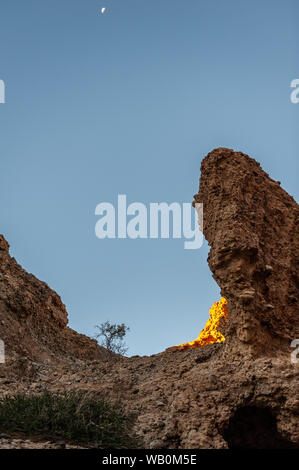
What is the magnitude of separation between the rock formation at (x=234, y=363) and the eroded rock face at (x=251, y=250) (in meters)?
0.02

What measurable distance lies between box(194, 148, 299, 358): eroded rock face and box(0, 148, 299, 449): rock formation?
23 millimetres

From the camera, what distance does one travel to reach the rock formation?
315 inches

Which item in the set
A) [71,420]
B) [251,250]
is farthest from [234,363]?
[71,420]

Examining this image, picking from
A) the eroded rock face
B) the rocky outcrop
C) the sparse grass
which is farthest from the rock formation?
the rocky outcrop

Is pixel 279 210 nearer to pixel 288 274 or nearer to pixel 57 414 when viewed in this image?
pixel 288 274

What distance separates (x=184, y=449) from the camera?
7203 mm

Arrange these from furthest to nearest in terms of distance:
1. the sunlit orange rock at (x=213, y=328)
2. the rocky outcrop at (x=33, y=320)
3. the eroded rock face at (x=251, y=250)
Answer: the sunlit orange rock at (x=213, y=328) → the rocky outcrop at (x=33, y=320) → the eroded rock face at (x=251, y=250)

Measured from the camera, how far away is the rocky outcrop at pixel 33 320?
51.6ft

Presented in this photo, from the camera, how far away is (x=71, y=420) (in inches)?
320

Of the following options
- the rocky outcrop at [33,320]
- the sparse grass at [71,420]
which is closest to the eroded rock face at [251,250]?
the sparse grass at [71,420]

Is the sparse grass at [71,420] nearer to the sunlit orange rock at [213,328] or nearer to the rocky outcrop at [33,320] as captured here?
the rocky outcrop at [33,320]

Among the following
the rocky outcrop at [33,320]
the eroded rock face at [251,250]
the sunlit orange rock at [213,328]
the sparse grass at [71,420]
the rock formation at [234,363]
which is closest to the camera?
the sparse grass at [71,420]
